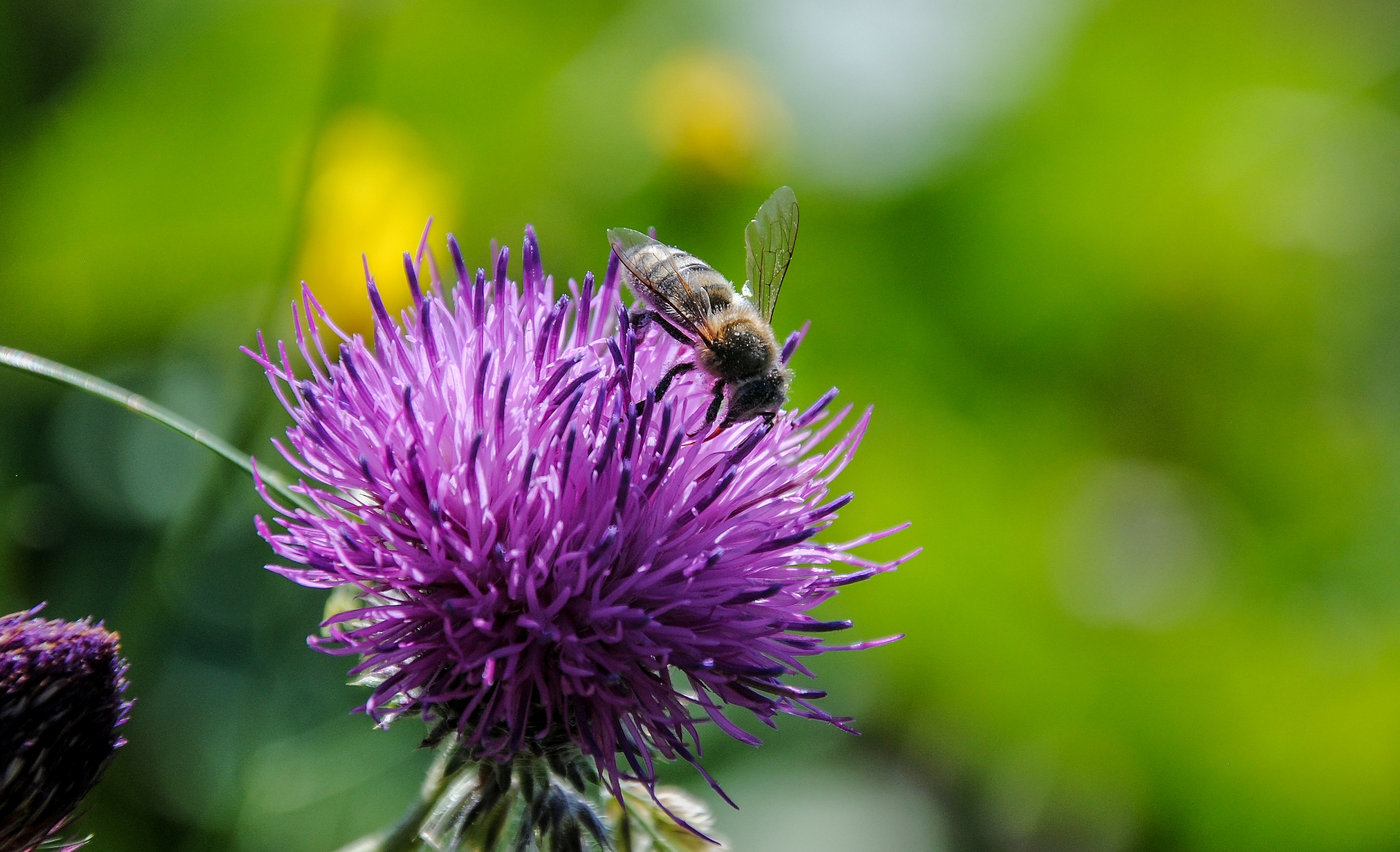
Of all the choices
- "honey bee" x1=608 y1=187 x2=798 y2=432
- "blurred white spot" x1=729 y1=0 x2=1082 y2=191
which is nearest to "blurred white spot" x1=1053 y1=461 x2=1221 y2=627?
"blurred white spot" x1=729 y1=0 x2=1082 y2=191

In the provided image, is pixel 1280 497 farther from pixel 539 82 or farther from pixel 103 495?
pixel 103 495

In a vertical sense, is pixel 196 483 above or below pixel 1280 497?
below

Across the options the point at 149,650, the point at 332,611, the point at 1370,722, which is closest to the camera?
the point at 332,611

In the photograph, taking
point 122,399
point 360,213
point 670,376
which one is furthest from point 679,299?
point 360,213

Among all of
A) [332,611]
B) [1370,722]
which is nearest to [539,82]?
[332,611]

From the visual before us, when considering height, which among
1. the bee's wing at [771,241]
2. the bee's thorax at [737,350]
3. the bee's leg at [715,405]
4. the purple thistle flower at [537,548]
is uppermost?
the bee's wing at [771,241]

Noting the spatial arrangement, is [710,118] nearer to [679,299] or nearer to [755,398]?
[679,299]

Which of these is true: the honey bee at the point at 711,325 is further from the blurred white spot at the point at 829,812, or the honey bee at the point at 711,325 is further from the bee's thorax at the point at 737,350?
the blurred white spot at the point at 829,812

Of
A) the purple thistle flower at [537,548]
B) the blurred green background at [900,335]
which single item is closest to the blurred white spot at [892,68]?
the blurred green background at [900,335]
